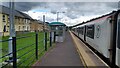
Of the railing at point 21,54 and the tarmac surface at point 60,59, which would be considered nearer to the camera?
the railing at point 21,54

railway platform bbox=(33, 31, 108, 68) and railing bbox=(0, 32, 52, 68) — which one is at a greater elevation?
railing bbox=(0, 32, 52, 68)

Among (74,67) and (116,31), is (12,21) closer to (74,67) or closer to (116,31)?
(74,67)

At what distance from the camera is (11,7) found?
1062 cm

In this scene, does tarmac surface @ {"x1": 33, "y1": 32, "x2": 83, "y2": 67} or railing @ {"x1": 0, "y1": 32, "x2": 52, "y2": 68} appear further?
tarmac surface @ {"x1": 33, "y1": 32, "x2": 83, "y2": 67}

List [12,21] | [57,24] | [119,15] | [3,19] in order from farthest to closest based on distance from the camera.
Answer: [3,19] < [57,24] < [12,21] < [119,15]

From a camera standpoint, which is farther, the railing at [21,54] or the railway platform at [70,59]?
the railway platform at [70,59]

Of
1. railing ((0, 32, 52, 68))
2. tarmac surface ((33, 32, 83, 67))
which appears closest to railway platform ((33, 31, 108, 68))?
tarmac surface ((33, 32, 83, 67))

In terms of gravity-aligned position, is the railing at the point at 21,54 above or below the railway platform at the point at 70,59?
above

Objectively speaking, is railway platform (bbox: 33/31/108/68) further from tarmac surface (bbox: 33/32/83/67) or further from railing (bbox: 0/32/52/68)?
railing (bbox: 0/32/52/68)

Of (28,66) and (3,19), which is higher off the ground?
(3,19)

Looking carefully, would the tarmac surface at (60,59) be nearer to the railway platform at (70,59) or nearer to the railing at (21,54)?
the railway platform at (70,59)

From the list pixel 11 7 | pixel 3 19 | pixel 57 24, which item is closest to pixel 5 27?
pixel 3 19

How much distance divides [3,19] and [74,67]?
47228 mm

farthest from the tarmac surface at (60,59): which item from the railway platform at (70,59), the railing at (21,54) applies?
the railing at (21,54)
